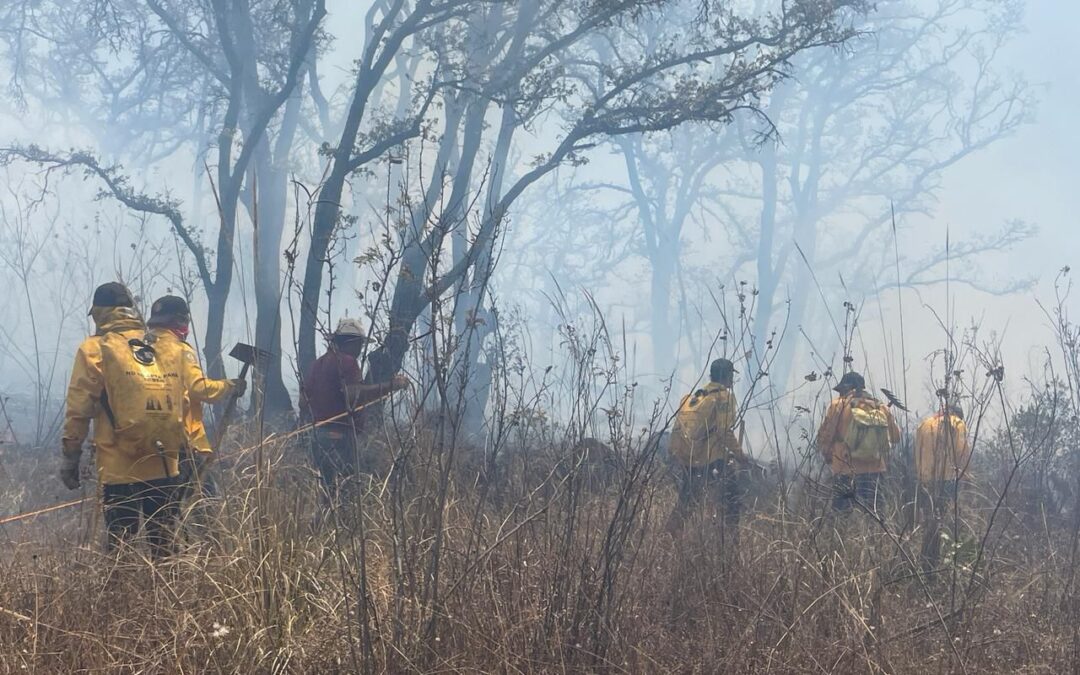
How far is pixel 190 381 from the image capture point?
4297 mm

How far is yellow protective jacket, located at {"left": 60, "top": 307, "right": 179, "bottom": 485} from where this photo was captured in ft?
13.0

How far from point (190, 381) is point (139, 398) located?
307 mm

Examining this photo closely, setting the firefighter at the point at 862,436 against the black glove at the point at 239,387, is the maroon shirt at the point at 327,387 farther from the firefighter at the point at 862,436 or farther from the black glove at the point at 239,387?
the firefighter at the point at 862,436

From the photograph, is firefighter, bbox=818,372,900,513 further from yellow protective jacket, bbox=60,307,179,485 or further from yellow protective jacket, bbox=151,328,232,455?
yellow protective jacket, bbox=60,307,179,485

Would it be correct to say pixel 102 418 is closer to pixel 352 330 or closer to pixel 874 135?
pixel 352 330

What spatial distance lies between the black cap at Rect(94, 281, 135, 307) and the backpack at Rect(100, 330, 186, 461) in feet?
0.45

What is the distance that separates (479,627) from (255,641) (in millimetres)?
674

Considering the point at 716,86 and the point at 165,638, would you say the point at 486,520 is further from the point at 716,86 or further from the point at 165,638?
the point at 716,86

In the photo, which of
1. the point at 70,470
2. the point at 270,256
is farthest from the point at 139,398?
the point at 270,256

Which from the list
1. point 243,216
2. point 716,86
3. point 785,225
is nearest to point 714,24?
point 716,86

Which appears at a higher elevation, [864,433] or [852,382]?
[852,382]

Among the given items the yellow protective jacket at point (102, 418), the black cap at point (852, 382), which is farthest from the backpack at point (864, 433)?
the yellow protective jacket at point (102, 418)

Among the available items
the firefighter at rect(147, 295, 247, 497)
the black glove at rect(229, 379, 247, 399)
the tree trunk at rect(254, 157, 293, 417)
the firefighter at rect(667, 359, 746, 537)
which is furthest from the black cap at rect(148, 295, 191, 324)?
the tree trunk at rect(254, 157, 293, 417)

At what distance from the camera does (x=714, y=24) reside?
10578 millimetres
